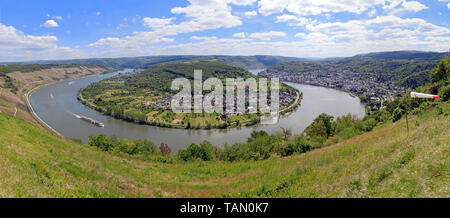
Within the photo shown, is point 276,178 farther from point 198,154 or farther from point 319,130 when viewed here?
point 319,130

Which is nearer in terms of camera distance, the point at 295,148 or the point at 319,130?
the point at 295,148

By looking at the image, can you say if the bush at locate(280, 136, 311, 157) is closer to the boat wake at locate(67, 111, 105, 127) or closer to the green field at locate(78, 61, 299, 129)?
the green field at locate(78, 61, 299, 129)

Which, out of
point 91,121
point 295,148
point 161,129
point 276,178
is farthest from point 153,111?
point 276,178

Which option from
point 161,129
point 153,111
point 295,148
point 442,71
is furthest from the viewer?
point 153,111

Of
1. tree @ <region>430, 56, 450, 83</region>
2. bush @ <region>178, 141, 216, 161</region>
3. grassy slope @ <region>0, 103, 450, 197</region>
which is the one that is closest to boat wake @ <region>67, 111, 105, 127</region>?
bush @ <region>178, 141, 216, 161</region>

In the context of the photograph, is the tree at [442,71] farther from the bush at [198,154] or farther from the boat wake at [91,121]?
the boat wake at [91,121]

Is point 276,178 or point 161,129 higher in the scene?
point 276,178

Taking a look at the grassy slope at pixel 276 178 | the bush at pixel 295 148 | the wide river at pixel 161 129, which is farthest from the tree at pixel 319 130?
the wide river at pixel 161 129

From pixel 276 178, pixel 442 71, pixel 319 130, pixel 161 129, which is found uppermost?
pixel 442 71

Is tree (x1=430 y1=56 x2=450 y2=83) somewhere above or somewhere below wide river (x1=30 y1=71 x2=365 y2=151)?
above

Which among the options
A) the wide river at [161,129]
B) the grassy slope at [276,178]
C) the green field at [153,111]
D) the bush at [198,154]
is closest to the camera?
the grassy slope at [276,178]

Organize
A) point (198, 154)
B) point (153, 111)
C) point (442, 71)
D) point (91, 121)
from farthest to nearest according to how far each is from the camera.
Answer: point (153, 111), point (91, 121), point (442, 71), point (198, 154)
